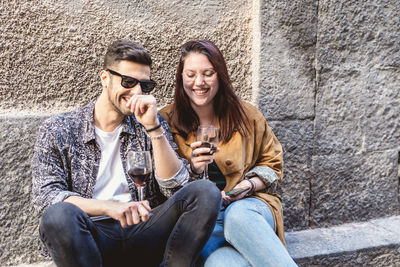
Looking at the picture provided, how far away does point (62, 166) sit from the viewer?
7.97ft

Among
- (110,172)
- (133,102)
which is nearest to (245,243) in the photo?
(110,172)

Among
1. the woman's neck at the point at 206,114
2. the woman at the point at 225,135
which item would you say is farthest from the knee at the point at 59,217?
the woman's neck at the point at 206,114

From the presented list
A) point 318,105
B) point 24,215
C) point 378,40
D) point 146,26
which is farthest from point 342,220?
point 24,215

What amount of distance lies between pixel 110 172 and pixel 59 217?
568mm

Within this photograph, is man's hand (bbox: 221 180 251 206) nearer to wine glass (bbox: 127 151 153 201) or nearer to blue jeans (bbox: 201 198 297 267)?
blue jeans (bbox: 201 198 297 267)

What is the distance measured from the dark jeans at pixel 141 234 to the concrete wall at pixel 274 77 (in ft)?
2.73

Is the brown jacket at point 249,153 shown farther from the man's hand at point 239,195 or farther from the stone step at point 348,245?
the stone step at point 348,245

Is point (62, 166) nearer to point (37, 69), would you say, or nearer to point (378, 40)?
point (37, 69)

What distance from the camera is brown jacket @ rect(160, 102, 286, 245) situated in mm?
2839

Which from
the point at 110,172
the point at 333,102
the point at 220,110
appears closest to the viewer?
the point at 110,172

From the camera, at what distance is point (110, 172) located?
256 cm

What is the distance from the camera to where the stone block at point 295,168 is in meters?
3.35

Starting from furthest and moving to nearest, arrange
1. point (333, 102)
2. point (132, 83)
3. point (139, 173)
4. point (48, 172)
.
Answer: point (333, 102), point (132, 83), point (48, 172), point (139, 173)

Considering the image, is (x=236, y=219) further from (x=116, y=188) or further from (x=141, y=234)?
(x=116, y=188)
